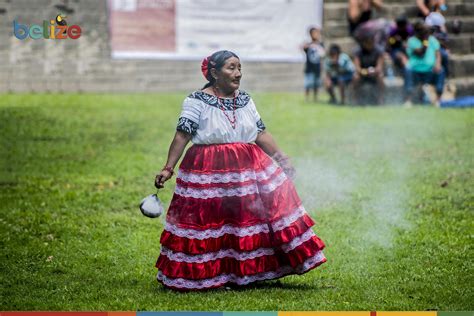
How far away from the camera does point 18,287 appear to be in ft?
Result: 23.8

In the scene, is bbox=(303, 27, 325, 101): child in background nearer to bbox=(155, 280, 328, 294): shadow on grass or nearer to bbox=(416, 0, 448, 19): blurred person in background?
bbox=(416, 0, 448, 19): blurred person in background

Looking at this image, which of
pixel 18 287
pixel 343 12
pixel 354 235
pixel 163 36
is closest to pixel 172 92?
pixel 163 36

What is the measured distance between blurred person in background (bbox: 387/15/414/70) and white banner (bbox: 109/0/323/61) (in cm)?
137

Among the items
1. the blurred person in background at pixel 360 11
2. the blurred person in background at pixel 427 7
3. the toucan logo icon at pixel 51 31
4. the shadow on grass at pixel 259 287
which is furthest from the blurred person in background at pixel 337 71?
the shadow on grass at pixel 259 287

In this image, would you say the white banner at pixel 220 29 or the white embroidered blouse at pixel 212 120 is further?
the white banner at pixel 220 29

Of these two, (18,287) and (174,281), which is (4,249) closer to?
(18,287)

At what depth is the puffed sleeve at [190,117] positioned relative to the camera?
6.68 meters

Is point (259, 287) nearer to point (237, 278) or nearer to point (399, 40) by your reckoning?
point (237, 278)

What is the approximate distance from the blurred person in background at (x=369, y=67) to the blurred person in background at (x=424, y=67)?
326 mm

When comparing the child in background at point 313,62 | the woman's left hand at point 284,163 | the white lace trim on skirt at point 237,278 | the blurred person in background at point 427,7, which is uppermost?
the blurred person in background at point 427,7

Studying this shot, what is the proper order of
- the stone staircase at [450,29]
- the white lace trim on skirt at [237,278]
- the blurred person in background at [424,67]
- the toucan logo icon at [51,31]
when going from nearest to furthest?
the white lace trim on skirt at [237,278] < the toucan logo icon at [51,31] < the blurred person in background at [424,67] < the stone staircase at [450,29]

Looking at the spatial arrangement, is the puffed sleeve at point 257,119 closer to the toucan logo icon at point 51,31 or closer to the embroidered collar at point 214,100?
the embroidered collar at point 214,100

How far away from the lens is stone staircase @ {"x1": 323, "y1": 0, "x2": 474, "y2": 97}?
13.8 meters

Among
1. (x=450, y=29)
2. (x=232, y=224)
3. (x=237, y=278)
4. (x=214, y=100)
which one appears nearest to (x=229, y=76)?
(x=214, y=100)
